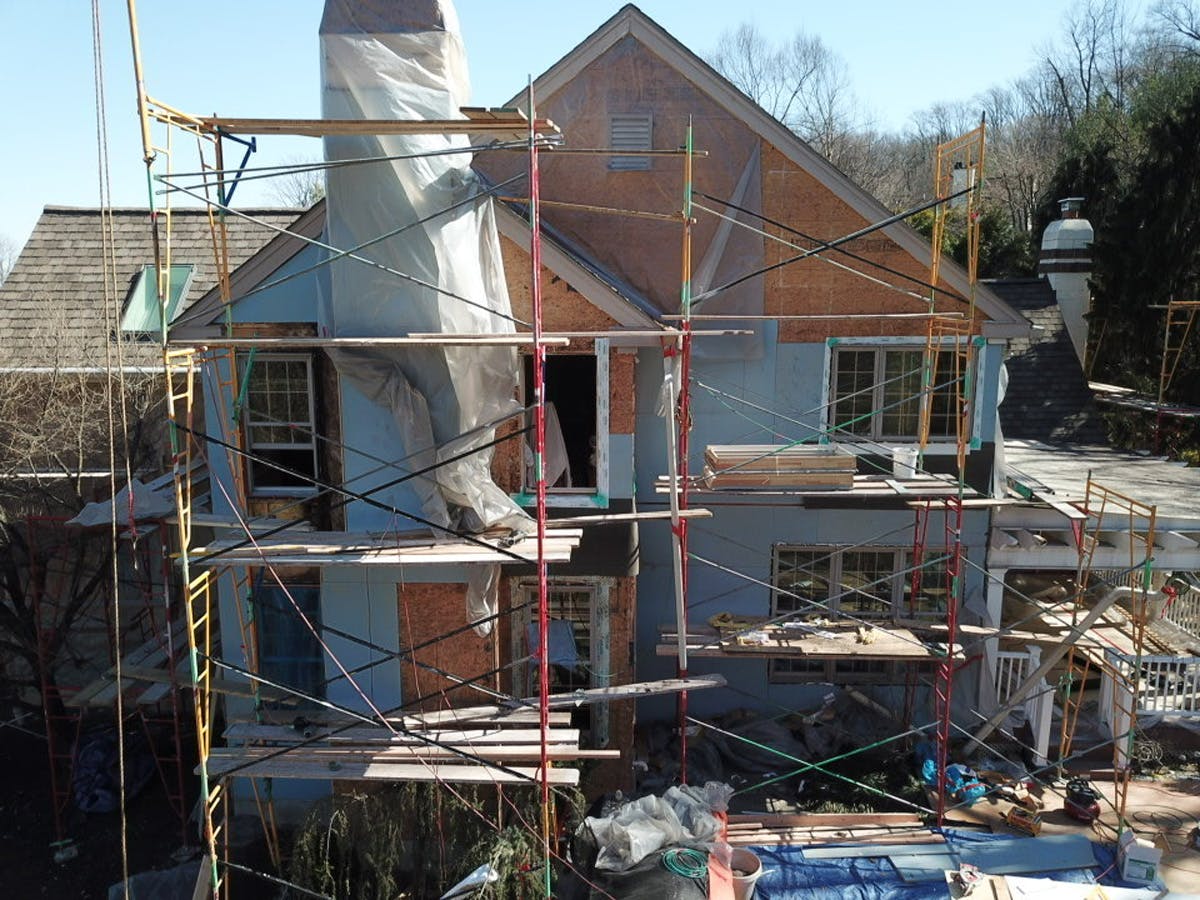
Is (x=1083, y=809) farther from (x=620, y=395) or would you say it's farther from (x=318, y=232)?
(x=318, y=232)

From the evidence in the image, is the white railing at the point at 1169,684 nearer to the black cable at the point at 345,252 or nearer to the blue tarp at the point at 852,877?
the blue tarp at the point at 852,877

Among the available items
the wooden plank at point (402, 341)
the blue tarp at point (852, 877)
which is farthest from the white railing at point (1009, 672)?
the wooden plank at point (402, 341)

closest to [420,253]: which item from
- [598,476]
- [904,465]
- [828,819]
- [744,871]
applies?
[598,476]

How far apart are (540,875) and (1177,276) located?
19.6 meters

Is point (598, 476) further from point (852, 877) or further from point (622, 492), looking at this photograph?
point (852, 877)

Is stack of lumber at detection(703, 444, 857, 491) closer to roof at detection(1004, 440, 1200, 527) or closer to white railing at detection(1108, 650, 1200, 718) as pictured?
roof at detection(1004, 440, 1200, 527)

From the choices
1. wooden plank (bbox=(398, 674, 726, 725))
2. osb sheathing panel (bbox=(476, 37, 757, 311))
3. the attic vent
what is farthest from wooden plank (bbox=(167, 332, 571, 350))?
the attic vent

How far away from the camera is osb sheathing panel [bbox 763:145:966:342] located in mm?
11539

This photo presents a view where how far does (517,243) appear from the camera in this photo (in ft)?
33.7

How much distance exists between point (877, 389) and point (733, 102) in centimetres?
411

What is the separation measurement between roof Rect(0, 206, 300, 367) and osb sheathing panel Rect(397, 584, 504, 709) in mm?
7070

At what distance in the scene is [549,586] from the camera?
436 inches

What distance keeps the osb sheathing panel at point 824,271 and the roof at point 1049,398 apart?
238 inches

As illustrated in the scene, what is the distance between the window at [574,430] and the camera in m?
10.4
